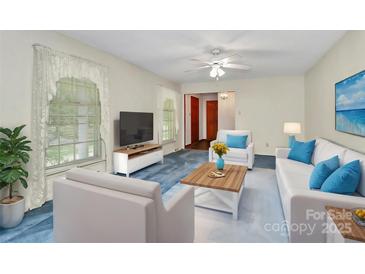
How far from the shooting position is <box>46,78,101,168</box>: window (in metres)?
2.83

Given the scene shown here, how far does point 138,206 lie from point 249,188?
8.31 feet

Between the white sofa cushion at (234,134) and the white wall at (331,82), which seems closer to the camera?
the white wall at (331,82)

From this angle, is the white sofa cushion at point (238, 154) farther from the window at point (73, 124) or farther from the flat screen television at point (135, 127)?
the window at point (73, 124)

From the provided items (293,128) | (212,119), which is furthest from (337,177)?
(212,119)

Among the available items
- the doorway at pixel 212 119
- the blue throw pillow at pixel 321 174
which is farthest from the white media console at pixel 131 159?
the doorway at pixel 212 119

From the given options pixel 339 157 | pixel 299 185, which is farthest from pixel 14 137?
pixel 339 157

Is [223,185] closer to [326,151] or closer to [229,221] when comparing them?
[229,221]

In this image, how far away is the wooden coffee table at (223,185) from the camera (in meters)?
2.24

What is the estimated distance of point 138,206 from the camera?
1144 millimetres

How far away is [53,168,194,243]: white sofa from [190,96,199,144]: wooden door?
275 inches

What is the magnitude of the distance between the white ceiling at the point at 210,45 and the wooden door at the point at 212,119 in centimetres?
495

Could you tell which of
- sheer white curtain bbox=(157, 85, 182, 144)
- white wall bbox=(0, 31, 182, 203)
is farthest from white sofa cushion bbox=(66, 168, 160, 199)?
sheer white curtain bbox=(157, 85, 182, 144)

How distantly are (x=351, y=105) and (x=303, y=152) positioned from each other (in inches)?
40.4
